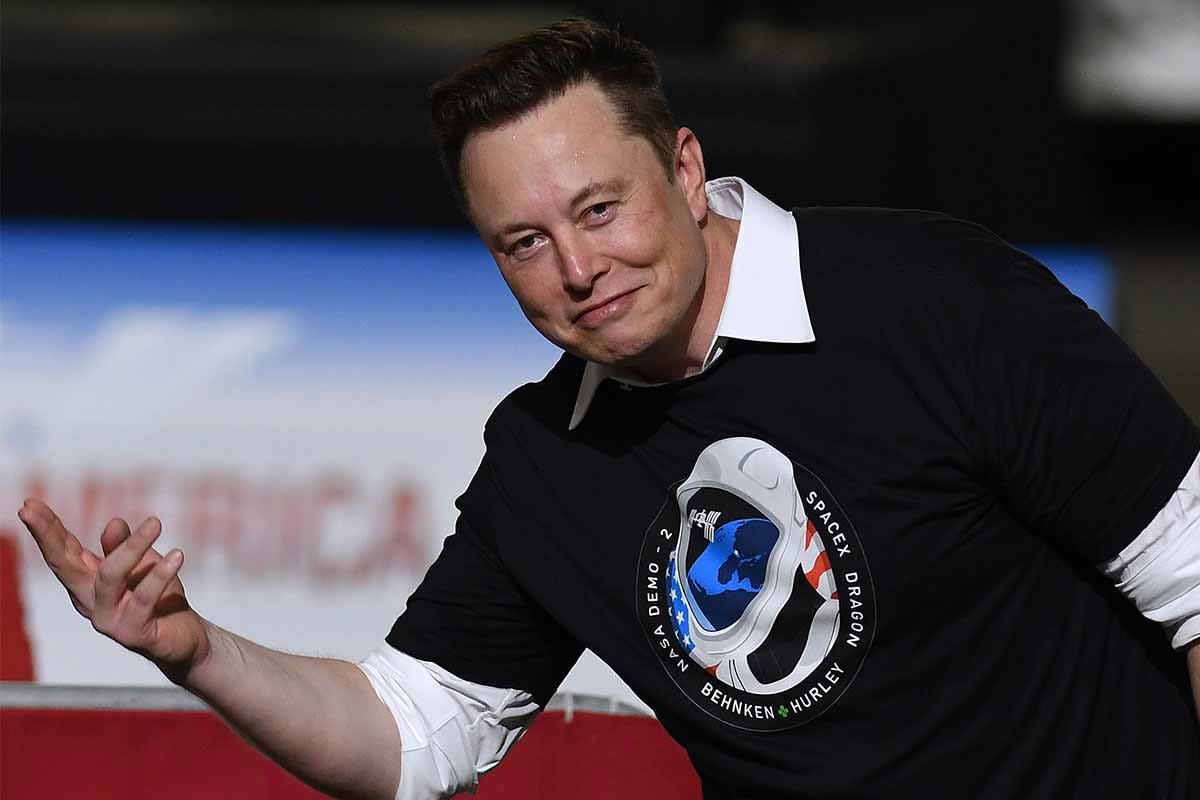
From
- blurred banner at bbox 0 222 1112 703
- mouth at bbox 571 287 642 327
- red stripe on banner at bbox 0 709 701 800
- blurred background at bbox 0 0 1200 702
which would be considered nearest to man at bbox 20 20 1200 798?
mouth at bbox 571 287 642 327

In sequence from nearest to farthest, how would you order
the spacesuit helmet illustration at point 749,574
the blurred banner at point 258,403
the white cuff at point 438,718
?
1. the spacesuit helmet illustration at point 749,574
2. the white cuff at point 438,718
3. the blurred banner at point 258,403

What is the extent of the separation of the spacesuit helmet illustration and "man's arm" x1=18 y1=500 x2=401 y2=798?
0.33 m

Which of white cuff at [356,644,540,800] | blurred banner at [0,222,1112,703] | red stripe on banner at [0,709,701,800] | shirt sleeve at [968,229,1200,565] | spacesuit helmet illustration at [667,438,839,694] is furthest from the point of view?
blurred banner at [0,222,1112,703]

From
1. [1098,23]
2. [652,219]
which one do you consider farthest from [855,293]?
[1098,23]

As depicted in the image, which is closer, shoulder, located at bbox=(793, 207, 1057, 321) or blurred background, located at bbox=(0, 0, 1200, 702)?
shoulder, located at bbox=(793, 207, 1057, 321)

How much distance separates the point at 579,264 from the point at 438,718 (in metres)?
0.48

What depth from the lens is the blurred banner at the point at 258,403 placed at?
10.4 feet

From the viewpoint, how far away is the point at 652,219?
142 cm

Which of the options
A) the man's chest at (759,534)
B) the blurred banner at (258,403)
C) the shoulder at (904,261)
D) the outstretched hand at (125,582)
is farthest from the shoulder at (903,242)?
the blurred banner at (258,403)

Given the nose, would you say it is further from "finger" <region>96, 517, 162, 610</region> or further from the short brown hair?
"finger" <region>96, 517, 162, 610</region>

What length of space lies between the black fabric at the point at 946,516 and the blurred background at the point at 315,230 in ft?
4.83

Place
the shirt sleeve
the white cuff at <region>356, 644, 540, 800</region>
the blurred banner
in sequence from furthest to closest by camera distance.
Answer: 1. the blurred banner
2. the white cuff at <region>356, 644, 540, 800</region>
3. the shirt sleeve

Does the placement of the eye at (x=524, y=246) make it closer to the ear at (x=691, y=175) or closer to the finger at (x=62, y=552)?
the ear at (x=691, y=175)

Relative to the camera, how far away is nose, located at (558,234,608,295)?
1.38m
